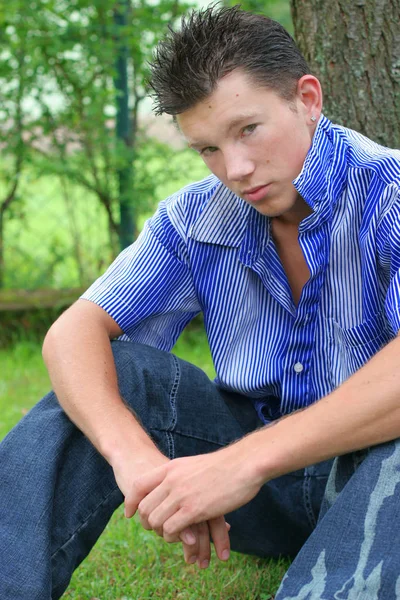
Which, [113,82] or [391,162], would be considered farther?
[113,82]

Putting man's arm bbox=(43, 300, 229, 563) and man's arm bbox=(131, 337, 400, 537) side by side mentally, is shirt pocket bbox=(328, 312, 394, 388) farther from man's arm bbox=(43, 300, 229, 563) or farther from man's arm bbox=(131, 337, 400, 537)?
man's arm bbox=(43, 300, 229, 563)

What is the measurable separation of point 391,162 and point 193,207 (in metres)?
0.62

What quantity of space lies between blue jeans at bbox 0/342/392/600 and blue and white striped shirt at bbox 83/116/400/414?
159 millimetres

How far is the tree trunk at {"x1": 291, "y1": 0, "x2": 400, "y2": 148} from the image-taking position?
3123 mm

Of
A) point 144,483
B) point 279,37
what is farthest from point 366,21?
point 144,483

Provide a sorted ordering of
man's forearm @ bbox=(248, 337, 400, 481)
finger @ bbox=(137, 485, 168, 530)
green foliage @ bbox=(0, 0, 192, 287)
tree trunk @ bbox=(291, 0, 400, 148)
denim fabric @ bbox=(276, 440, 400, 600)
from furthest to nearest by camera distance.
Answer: green foliage @ bbox=(0, 0, 192, 287), tree trunk @ bbox=(291, 0, 400, 148), finger @ bbox=(137, 485, 168, 530), man's forearm @ bbox=(248, 337, 400, 481), denim fabric @ bbox=(276, 440, 400, 600)

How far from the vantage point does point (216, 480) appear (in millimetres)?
2084

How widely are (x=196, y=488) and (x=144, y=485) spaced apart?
14cm

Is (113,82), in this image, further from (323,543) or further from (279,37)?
(323,543)

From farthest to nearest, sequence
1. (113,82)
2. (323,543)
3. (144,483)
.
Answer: (113,82), (144,483), (323,543)

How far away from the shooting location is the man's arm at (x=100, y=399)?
7.27 feet

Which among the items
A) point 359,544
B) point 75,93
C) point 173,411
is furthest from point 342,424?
point 75,93

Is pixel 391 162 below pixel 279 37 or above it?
below

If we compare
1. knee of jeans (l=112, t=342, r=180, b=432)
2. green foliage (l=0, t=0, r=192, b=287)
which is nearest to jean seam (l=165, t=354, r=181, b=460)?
knee of jeans (l=112, t=342, r=180, b=432)
